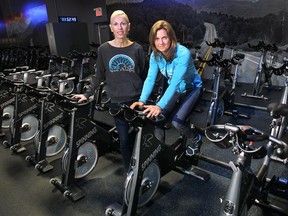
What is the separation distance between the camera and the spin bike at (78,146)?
2209mm

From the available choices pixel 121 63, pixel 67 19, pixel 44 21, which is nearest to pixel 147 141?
pixel 121 63

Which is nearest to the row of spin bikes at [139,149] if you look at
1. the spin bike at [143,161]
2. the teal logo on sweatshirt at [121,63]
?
the spin bike at [143,161]

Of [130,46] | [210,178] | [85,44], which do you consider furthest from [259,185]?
[85,44]

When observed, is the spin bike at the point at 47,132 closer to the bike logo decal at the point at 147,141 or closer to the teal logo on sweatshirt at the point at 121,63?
the teal logo on sweatshirt at the point at 121,63

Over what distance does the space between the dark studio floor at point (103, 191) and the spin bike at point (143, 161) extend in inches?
9.0

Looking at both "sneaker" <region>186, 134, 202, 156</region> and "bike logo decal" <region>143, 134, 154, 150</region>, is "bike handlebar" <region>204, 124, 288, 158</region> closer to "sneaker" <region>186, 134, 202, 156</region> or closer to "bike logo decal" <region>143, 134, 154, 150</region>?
"bike logo decal" <region>143, 134, 154, 150</region>

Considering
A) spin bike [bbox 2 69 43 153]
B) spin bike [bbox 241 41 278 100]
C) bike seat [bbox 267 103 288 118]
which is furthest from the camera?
spin bike [bbox 241 41 278 100]

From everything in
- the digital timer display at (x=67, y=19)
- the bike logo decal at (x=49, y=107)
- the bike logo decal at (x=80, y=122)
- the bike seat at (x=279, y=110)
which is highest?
the digital timer display at (x=67, y=19)

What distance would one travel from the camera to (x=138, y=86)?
2104mm

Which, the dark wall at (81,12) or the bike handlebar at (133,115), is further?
the dark wall at (81,12)

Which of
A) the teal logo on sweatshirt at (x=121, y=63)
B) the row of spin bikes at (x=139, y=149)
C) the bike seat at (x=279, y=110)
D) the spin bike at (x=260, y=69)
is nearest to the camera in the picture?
the row of spin bikes at (x=139, y=149)

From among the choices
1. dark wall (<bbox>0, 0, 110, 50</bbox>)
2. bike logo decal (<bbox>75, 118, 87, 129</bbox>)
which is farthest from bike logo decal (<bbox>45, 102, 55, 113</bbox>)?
dark wall (<bbox>0, 0, 110, 50</bbox>)

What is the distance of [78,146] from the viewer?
7.39 feet

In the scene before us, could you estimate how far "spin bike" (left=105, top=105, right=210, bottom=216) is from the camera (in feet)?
5.58
